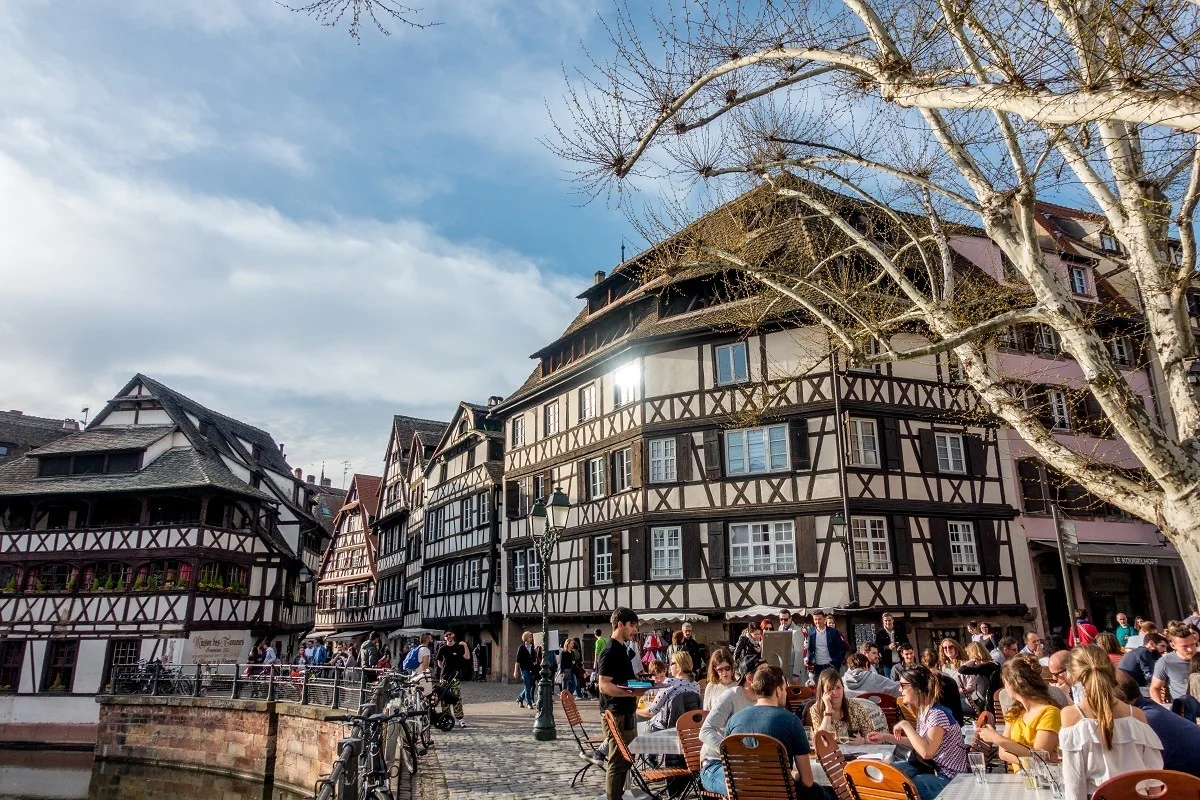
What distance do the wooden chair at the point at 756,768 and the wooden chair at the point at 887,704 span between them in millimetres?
3401

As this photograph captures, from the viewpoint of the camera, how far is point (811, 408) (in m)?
21.6

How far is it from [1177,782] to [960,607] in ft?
62.0

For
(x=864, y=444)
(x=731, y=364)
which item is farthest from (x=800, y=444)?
(x=731, y=364)

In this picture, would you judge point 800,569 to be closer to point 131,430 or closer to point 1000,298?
point 1000,298

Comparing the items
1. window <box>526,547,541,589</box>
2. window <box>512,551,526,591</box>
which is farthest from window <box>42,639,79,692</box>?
window <box>526,547,541,589</box>

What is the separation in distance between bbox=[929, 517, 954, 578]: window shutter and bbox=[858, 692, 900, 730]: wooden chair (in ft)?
45.7

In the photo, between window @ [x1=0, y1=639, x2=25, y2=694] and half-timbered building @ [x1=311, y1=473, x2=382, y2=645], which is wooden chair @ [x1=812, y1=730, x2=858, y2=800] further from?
half-timbered building @ [x1=311, y1=473, x2=382, y2=645]

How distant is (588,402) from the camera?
2694 cm

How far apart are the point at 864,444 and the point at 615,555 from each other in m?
7.38

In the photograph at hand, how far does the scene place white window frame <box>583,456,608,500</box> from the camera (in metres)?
25.6

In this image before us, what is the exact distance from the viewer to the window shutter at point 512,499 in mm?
30422

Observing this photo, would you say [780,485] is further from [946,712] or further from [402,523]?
[402,523]

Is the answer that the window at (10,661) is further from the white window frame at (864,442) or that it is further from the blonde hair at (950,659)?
the blonde hair at (950,659)

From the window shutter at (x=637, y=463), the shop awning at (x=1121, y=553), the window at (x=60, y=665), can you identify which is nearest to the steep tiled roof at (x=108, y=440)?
the window at (x=60, y=665)
